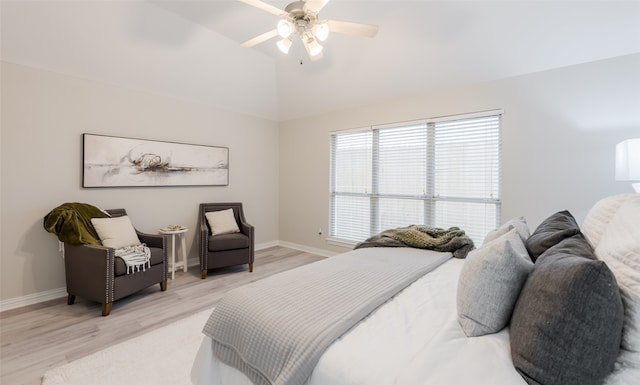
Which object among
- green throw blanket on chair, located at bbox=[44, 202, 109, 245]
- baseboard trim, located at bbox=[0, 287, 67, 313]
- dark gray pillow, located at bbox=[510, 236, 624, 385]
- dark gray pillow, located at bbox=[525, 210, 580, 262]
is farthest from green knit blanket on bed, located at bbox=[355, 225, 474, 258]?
baseboard trim, located at bbox=[0, 287, 67, 313]

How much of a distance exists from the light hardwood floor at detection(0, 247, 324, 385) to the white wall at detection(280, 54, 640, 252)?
11.1ft

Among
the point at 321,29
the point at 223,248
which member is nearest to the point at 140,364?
the point at 223,248

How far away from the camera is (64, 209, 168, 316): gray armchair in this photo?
2557mm

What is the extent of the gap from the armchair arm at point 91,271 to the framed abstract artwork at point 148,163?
0.92 meters

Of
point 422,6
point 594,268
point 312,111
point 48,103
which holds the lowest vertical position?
point 594,268

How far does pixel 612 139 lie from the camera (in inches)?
103

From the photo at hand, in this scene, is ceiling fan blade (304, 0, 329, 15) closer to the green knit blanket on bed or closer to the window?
the green knit blanket on bed

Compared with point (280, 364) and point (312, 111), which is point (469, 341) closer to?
point (280, 364)

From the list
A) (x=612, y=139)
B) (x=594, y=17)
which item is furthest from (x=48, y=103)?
(x=612, y=139)

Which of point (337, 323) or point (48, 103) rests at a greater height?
point (48, 103)

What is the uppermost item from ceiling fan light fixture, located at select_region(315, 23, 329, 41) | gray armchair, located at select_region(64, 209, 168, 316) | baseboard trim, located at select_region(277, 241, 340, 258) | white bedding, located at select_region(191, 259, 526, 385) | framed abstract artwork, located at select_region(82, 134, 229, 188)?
ceiling fan light fixture, located at select_region(315, 23, 329, 41)

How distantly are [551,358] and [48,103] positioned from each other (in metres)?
4.38

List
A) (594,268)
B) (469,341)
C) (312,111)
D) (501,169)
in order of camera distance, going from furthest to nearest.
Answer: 1. (312,111)
2. (501,169)
3. (469,341)
4. (594,268)

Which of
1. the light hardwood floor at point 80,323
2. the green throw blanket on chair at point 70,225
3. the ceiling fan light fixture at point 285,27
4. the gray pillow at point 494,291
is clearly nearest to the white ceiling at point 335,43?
the ceiling fan light fixture at point 285,27
